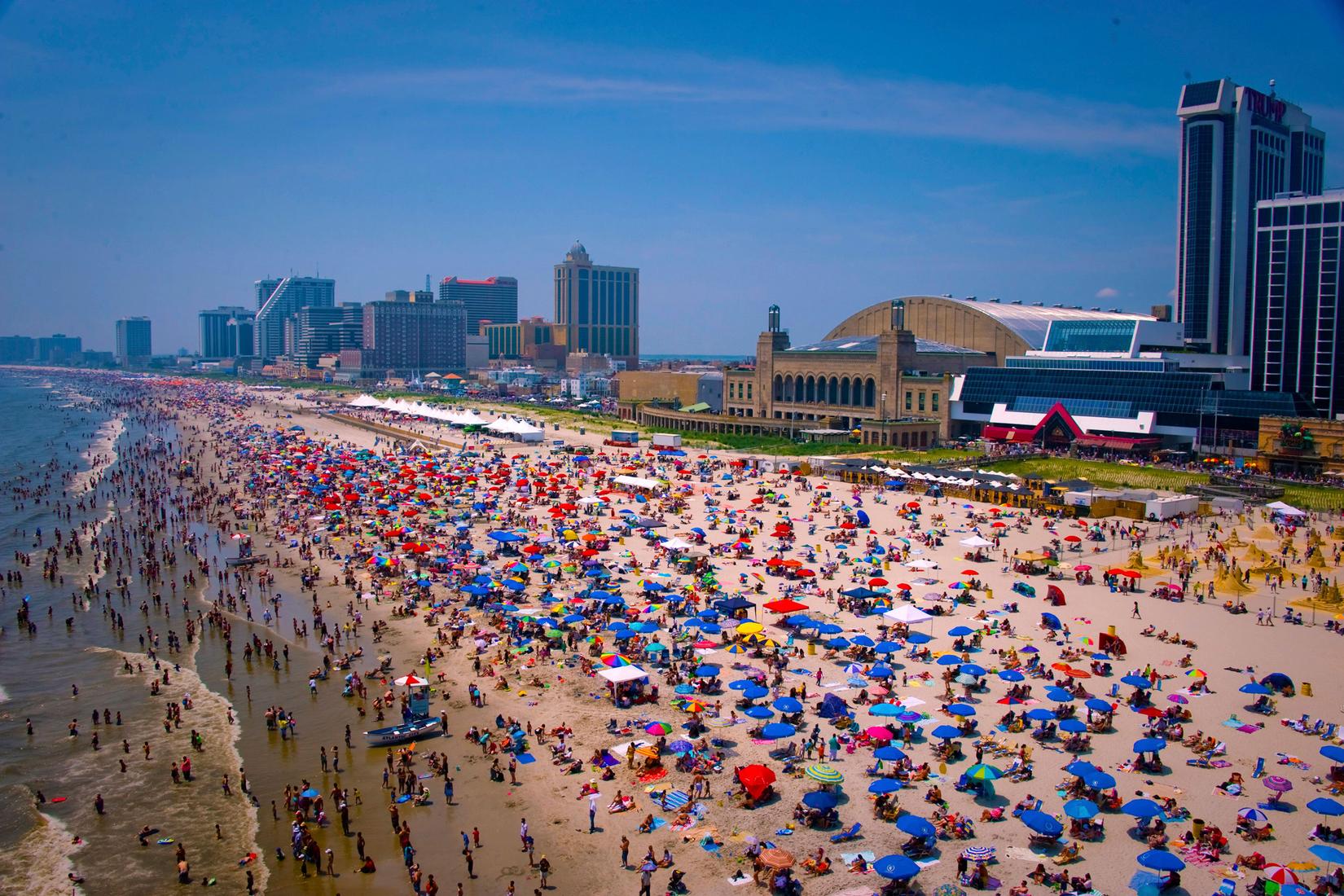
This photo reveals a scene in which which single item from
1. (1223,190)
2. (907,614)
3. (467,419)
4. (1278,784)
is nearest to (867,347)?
(467,419)

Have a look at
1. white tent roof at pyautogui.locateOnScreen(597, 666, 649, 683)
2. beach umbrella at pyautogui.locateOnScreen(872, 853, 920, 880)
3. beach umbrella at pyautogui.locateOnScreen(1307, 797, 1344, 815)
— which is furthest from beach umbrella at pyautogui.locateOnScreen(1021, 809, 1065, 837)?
white tent roof at pyautogui.locateOnScreen(597, 666, 649, 683)

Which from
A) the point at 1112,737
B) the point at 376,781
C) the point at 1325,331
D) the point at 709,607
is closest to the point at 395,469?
the point at 709,607

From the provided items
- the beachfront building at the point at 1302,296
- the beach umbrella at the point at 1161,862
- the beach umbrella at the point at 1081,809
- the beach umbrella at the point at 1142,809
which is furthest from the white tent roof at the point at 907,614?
the beachfront building at the point at 1302,296

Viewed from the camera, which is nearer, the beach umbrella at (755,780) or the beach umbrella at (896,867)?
the beach umbrella at (896,867)

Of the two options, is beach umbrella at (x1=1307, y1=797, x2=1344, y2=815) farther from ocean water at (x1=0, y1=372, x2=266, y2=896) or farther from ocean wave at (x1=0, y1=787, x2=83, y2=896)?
ocean wave at (x1=0, y1=787, x2=83, y2=896)

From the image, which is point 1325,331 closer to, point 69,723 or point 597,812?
point 597,812

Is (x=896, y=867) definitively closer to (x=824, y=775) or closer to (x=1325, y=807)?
(x=824, y=775)

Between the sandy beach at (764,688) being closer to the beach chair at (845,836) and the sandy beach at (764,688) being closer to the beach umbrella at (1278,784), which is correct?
the beach chair at (845,836)
